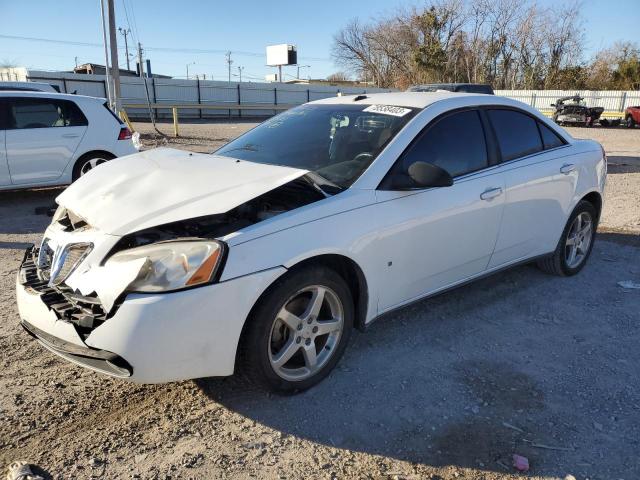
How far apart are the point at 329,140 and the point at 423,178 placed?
2.89 feet

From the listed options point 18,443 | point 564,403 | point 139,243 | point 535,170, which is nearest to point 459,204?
point 535,170

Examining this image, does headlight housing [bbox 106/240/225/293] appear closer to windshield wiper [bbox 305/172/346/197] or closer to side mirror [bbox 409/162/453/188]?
windshield wiper [bbox 305/172/346/197]

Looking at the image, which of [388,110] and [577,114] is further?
[577,114]

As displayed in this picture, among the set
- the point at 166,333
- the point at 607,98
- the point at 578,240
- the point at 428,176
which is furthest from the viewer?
the point at 607,98

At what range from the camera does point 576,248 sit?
195 inches

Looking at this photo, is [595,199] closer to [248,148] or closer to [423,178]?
[423,178]

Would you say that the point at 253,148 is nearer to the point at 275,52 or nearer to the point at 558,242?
the point at 558,242

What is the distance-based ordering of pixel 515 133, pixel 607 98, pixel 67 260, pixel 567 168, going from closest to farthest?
pixel 67 260 → pixel 515 133 → pixel 567 168 → pixel 607 98

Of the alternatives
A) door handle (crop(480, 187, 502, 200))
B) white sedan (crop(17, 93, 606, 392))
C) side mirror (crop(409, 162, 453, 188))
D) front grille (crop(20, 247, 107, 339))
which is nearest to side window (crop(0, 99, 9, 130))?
white sedan (crop(17, 93, 606, 392))

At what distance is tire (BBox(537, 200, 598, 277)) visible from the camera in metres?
4.72

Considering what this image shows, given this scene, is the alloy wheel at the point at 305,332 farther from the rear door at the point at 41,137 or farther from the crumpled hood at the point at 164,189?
the rear door at the point at 41,137

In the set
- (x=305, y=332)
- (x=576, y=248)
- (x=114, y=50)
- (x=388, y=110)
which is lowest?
(x=576, y=248)

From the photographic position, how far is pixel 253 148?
3.94 m

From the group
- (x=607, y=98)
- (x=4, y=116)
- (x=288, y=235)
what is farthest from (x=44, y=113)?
(x=607, y=98)
